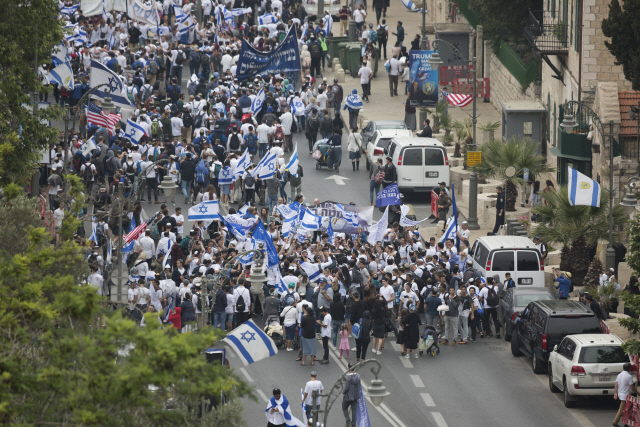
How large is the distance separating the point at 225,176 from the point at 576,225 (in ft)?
35.5

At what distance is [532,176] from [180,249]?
36.9ft

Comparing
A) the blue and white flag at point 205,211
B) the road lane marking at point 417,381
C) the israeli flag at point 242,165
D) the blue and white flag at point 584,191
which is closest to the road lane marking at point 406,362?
the road lane marking at point 417,381

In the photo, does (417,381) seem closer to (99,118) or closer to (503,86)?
(99,118)

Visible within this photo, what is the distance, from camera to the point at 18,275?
13180 mm

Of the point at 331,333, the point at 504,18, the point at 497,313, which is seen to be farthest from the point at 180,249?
the point at 504,18

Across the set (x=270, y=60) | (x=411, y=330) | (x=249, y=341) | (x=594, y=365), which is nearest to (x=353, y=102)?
(x=270, y=60)

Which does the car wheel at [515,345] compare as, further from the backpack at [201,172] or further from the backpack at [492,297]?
the backpack at [201,172]

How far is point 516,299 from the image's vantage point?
81.7 feet

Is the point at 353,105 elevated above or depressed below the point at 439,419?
above

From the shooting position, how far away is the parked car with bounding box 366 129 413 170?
3700 cm

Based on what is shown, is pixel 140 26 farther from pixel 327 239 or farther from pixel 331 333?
pixel 331 333

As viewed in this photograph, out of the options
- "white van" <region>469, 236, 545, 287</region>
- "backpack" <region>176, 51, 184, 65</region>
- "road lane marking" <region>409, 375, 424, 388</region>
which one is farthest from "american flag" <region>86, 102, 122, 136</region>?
"road lane marking" <region>409, 375, 424, 388</region>

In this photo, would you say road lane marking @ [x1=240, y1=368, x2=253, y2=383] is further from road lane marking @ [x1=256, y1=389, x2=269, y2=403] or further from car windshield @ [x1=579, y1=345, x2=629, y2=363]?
car windshield @ [x1=579, y1=345, x2=629, y2=363]

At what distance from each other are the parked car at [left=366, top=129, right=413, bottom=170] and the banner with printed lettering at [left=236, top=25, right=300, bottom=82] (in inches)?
201
